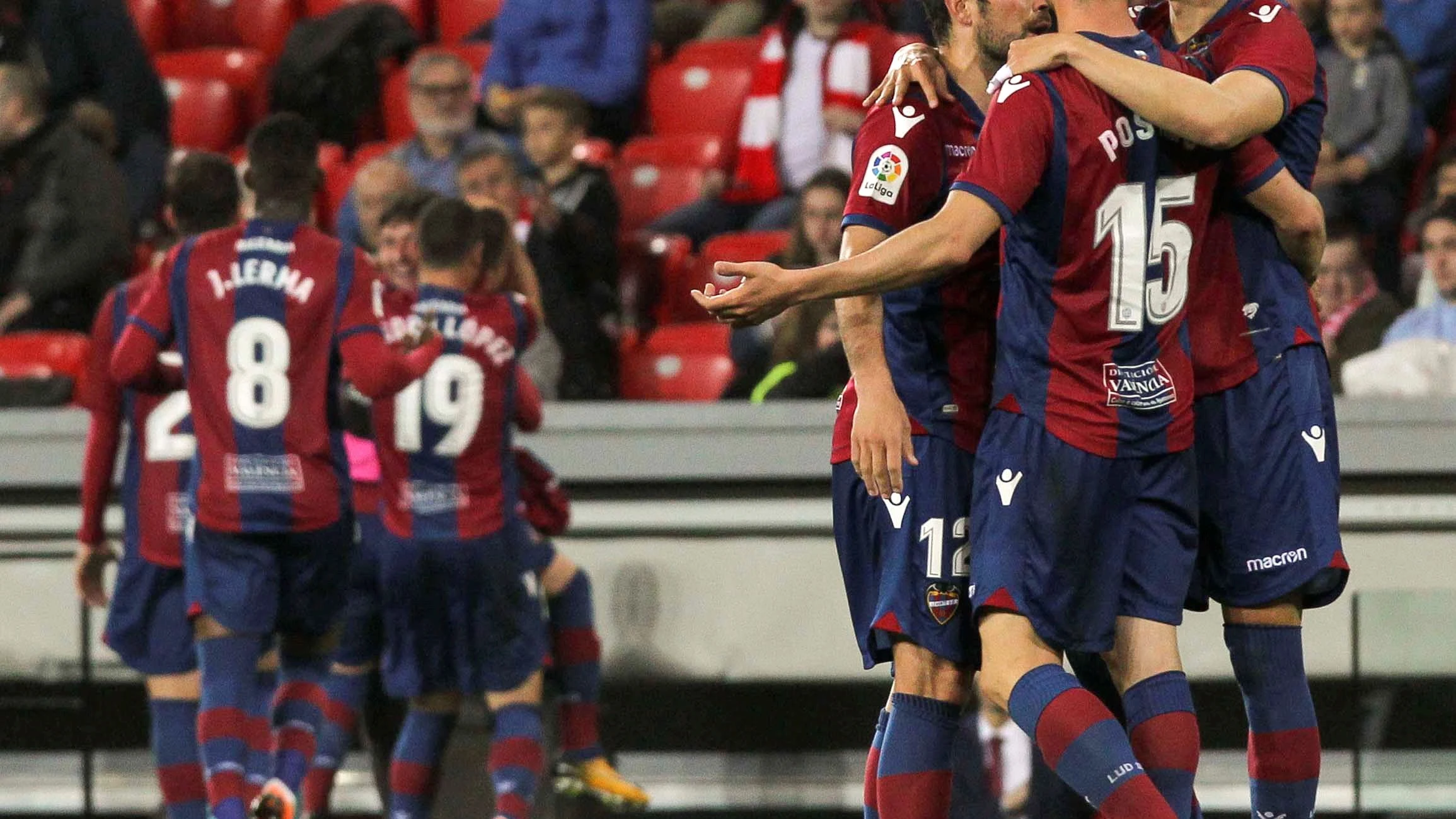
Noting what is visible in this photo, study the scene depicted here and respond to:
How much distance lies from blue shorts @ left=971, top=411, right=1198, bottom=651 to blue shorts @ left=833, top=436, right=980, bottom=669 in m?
0.12

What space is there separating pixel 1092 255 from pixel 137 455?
131 inches

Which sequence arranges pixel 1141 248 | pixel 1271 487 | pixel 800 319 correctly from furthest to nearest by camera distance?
pixel 800 319
pixel 1271 487
pixel 1141 248

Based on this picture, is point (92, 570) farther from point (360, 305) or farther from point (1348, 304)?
point (1348, 304)

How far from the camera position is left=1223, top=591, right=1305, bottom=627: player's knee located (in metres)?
4.03

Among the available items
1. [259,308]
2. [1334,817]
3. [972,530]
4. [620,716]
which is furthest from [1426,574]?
[259,308]

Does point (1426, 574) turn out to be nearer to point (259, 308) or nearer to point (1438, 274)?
point (1438, 274)

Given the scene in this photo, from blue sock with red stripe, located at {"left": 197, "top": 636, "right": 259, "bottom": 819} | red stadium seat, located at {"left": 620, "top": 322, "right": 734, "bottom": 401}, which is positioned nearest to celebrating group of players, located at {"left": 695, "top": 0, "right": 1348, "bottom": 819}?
blue sock with red stripe, located at {"left": 197, "top": 636, "right": 259, "bottom": 819}

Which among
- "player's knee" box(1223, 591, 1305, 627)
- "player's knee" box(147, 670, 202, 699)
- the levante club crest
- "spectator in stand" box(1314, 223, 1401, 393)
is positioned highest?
"spectator in stand" box(1314, 223, 1401, 393)

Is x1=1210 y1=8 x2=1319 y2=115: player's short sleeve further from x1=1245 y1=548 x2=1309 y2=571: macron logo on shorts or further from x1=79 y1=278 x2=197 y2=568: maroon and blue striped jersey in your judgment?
x1=79 y1=278 x2=197 y2=568: maroon and blue striped jersey

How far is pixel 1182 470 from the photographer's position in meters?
3.78

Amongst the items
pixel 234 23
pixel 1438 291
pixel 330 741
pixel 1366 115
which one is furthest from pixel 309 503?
pixel 234 23

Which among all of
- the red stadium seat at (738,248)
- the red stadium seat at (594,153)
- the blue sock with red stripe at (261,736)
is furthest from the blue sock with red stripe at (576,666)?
the red stadium seat at (594,153)

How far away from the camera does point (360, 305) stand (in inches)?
221

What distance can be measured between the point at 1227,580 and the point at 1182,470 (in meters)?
0.38
